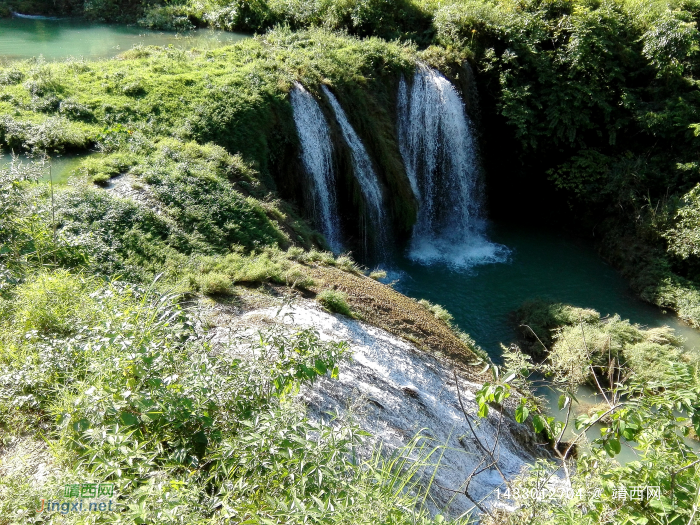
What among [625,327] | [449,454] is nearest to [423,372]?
[449,454]

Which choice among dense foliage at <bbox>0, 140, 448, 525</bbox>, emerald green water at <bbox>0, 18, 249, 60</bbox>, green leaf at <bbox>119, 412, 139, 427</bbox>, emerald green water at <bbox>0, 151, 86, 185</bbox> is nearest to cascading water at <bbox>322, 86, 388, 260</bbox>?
emerald green water at <bbox>0, 151, 86, 185</bbox>

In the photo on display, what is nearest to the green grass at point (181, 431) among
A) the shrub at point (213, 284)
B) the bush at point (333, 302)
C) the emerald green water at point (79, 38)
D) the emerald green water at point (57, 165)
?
the shrub at point (213, 284)

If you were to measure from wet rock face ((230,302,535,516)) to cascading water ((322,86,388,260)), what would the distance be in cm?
539

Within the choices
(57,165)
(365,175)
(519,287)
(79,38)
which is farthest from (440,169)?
(79,38)

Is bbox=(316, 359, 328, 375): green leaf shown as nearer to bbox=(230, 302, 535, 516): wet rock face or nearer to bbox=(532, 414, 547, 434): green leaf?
bbox=(230, 302, 535, 516): wet rock face

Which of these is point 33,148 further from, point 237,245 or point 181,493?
point 181,493

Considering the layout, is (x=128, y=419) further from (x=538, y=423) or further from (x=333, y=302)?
(x=333, y=302)

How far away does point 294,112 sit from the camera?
1203 centimetres

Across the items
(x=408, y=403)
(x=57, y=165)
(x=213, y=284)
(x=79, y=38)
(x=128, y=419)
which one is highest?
(x=79, y=38)

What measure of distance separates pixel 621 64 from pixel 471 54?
4.65m

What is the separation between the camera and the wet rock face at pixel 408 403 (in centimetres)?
551

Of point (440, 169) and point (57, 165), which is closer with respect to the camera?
point (57, 165)

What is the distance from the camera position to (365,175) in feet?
42.5

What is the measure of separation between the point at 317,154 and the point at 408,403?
7.15 m
